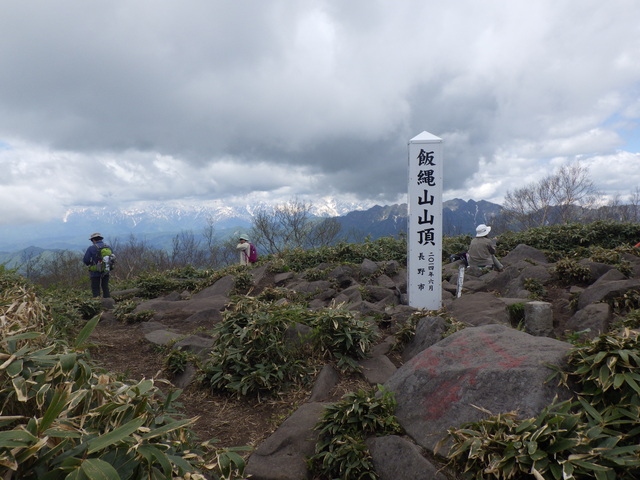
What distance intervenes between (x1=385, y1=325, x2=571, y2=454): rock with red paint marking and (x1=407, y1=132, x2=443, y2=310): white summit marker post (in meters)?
2.85

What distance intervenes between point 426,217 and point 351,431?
426 cm

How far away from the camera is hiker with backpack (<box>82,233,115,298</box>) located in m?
10.4

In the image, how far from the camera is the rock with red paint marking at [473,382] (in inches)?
114

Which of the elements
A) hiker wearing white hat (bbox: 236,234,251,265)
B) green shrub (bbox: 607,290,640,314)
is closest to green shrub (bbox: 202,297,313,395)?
green shrub (bbox: 607,290,640,314)

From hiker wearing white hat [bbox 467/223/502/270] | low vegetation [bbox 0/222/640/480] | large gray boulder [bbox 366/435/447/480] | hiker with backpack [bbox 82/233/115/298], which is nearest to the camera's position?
low vegetation [bbox 0/222/640/480]

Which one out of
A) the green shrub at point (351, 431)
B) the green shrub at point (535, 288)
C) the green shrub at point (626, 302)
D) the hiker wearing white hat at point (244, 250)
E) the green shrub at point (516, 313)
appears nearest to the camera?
the green shrub at point (351, 431)

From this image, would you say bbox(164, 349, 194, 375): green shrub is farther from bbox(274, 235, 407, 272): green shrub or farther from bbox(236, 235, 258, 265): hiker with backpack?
bbox(236, 235, 258, 265): hiker with backpack

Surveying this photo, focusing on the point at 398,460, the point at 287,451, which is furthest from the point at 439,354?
the point at 287,451

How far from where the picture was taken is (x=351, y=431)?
3.26 m

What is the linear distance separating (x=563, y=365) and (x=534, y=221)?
134ft

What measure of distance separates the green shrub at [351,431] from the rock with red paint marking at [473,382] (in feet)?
0.48

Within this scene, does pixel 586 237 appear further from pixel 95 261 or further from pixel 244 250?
pixel 95 261

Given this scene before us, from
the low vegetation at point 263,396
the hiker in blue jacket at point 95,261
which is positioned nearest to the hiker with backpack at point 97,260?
the hiker in blue jacket at point 95,261

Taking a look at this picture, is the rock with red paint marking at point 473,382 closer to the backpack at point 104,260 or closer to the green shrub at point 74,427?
the green shrub at point 74,427
